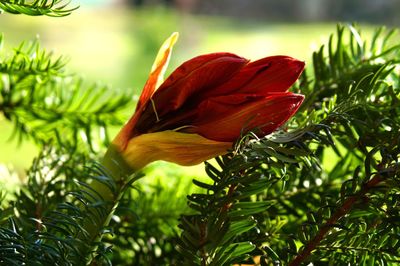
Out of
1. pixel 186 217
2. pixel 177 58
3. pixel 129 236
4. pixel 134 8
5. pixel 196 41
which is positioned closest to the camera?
pixel 186 217

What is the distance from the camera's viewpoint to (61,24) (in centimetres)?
240

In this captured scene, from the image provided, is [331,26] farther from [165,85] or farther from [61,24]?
[165,85]

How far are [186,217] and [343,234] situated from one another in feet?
0.18

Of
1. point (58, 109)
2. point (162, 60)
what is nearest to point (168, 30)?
point (58, 109)

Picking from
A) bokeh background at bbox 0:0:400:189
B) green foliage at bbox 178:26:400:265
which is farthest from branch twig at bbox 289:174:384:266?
bokeh background at bbox 0:0:400:189

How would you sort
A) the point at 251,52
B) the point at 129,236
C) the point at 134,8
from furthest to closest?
1. the point at 134,8
2. the point at 251,52
3. the point at 129,236

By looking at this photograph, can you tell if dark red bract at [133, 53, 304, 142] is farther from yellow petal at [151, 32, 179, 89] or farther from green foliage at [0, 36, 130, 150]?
green foliage at [0, 36, 130, 150]

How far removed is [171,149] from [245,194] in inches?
1.4

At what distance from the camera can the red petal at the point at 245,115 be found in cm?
20

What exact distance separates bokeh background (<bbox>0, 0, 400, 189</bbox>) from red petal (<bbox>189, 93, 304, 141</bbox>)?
1.52 meters

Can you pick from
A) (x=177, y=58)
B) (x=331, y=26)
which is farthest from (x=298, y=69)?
(x=331, y=26)

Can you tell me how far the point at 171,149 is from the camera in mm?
222

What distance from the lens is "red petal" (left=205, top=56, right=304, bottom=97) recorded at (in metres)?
0.21

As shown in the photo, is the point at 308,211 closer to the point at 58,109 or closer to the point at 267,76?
the point at 267,76
